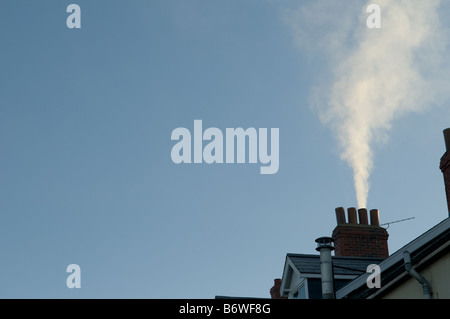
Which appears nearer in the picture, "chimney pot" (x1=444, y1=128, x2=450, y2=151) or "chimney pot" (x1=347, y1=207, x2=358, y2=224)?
"chimney pot" (x1=444, y1=128, x2=450, y2=151)

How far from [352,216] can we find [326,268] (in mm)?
5843

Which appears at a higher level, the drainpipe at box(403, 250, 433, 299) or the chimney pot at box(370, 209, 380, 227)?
the chimney pot at box(370, 209, 380, 227)

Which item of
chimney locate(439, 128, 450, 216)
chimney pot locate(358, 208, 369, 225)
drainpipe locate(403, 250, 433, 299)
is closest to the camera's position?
drainpipe locate(403, 250, 433, 299)

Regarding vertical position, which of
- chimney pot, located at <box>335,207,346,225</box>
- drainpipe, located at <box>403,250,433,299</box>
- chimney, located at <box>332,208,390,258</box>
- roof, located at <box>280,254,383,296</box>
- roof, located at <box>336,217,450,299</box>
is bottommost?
drainpipe, located at <box>403,250,433,299</box>

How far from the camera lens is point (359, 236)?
72.4 feet

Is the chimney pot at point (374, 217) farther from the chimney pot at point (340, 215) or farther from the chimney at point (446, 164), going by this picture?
the chimney at point (446, 164)

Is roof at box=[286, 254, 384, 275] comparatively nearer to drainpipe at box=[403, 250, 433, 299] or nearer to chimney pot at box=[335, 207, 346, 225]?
chimney pot at box=[335, 207, 346, 225]

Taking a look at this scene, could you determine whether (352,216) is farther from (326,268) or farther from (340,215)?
(326,268)

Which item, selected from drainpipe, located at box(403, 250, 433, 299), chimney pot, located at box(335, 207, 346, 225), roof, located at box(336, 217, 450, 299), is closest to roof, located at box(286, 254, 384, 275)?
roof, located at box(336, 217, 450, 299)

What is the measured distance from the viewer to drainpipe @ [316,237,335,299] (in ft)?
53.3

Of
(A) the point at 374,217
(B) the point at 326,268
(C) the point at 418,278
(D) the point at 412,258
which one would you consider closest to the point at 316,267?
(B) the point at 326,268

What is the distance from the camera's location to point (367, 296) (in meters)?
14.4

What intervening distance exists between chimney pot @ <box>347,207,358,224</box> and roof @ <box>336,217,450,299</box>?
16.9 feet
